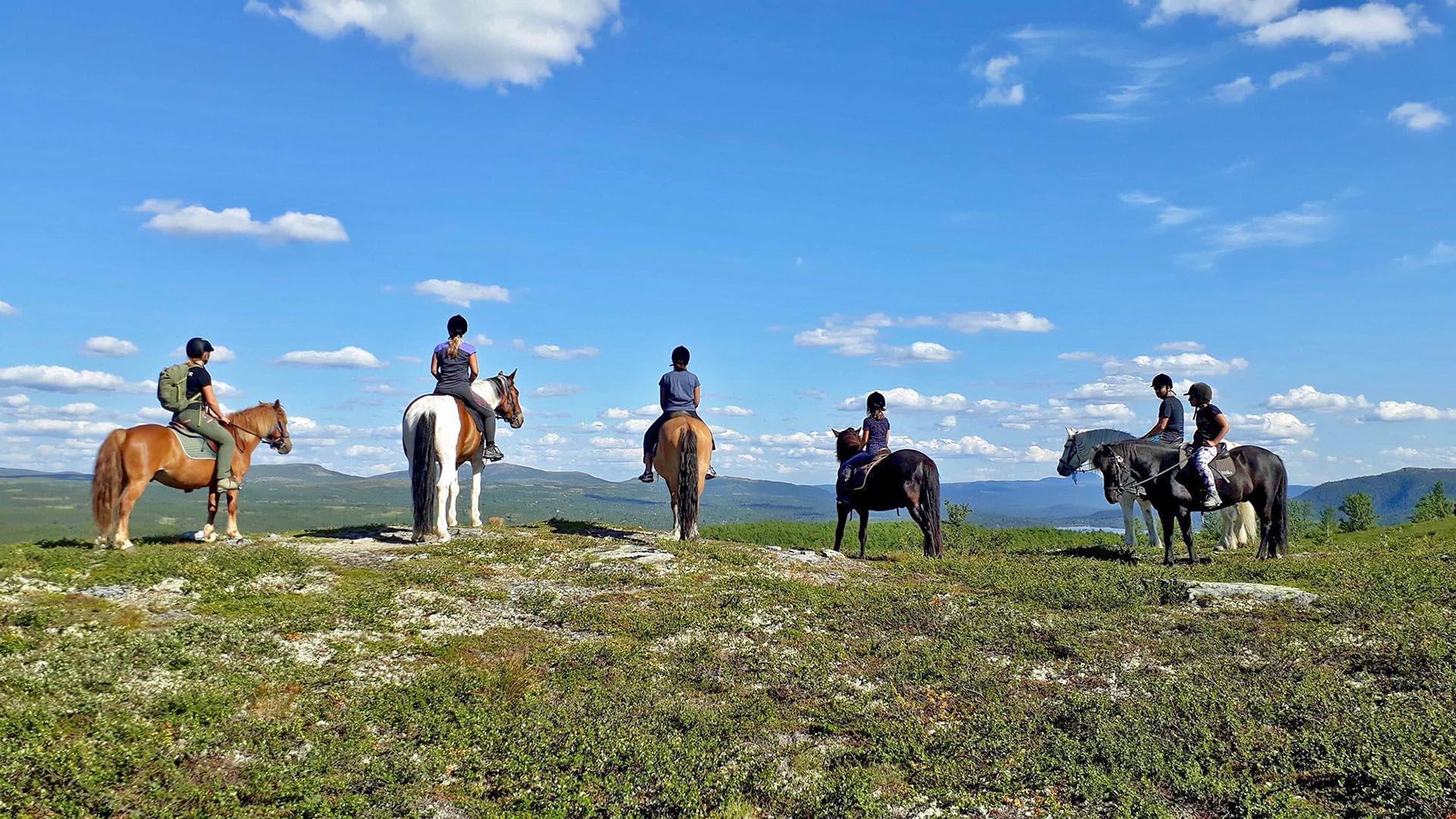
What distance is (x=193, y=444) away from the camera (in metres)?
17.3

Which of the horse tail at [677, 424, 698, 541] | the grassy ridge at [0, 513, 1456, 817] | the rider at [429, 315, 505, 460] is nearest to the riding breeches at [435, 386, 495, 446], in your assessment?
the rider at [429, 315, 505, 460]

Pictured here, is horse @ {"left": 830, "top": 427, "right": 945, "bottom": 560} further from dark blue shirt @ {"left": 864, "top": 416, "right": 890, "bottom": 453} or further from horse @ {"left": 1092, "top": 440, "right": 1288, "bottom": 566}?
horse @ {"left": 1092, "top": 440, "right": 1288, "bottom": 566}

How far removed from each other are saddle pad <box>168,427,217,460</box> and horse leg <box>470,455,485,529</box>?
5.51m

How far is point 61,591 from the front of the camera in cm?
1177

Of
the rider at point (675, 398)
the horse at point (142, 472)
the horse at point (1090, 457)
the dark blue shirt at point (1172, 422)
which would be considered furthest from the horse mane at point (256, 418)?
the dark blue shirt at point (1172, 422)

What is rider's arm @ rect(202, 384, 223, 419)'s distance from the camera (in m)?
17.3

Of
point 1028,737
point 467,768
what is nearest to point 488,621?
point 467,768

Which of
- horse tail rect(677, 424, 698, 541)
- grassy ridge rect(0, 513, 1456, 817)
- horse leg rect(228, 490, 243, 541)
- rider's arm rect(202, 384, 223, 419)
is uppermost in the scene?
rider's arm rect(202, 384, 223, 419)

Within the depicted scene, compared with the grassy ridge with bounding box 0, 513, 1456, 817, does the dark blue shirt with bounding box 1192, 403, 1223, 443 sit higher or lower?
higher

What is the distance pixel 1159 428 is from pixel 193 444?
68.1 ft

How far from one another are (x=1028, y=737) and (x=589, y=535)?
13.4 metres

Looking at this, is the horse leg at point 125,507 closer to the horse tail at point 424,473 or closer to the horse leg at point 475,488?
the horse tail at point 424,473

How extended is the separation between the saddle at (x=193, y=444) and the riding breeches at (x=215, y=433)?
0.07 metres

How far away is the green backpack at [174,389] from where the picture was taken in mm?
16859
